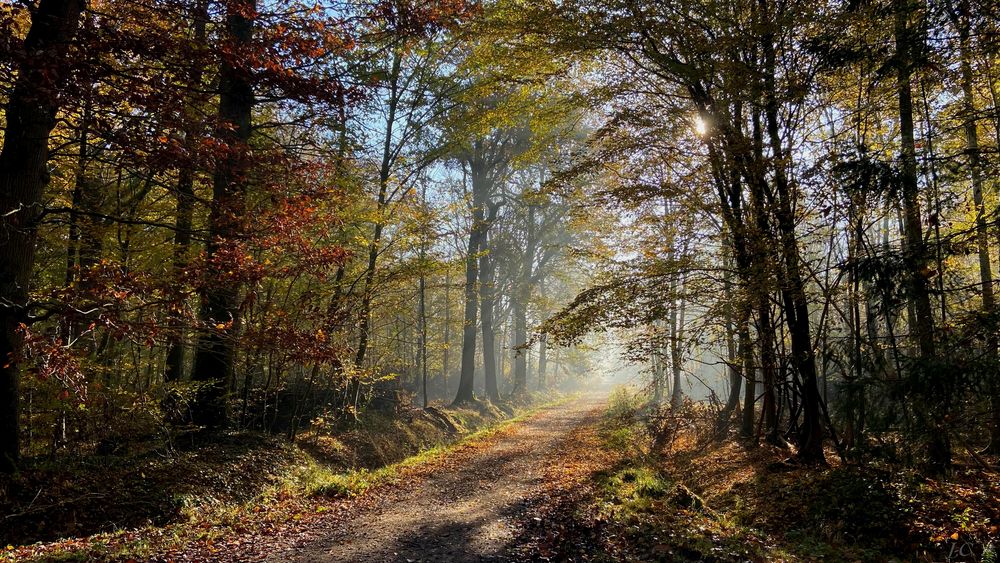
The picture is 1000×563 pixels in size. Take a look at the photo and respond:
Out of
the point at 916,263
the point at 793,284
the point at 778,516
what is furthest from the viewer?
the point at 793,284

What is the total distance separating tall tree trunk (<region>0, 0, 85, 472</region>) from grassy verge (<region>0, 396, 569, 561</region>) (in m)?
1.99

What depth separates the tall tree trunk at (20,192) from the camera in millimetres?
5492

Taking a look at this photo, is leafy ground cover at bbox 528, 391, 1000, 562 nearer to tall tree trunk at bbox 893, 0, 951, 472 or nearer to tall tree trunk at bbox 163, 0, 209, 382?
tall tree trunk at bbox 893, 0, 951, 472

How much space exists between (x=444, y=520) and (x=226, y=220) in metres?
5.02

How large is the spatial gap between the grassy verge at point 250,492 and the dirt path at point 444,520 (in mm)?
614

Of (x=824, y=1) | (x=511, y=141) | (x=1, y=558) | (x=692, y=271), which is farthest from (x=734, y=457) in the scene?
(x=511, y=141)

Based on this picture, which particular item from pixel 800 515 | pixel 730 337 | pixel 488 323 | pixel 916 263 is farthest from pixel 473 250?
pixel 916 263

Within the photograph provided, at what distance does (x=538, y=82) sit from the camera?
10.1 meters

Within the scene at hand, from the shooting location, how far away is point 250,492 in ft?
25.2

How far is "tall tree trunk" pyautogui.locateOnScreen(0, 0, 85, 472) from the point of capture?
5492 millimetres

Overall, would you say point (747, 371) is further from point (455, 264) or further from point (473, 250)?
point (473, 250)

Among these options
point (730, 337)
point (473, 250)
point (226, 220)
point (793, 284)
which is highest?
point (473, 250)

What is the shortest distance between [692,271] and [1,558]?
10.1 meters

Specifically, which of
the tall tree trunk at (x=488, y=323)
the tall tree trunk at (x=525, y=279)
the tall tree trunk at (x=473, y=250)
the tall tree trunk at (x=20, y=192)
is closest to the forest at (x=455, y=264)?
the tall tree trunk at (x=20, y=192)
